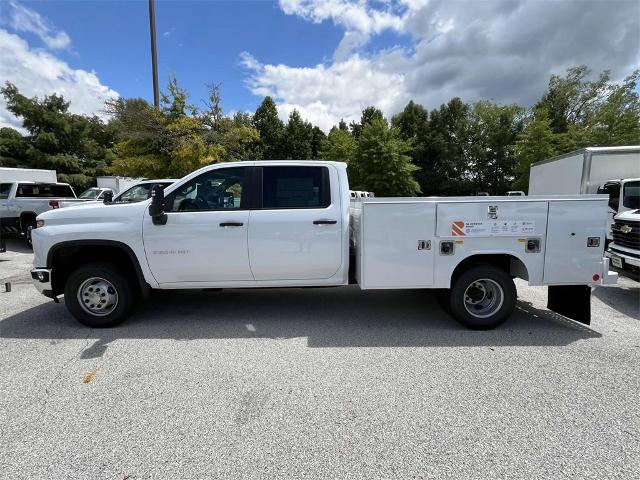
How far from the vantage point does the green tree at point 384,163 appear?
27391 mm

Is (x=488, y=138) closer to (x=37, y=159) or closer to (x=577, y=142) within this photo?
(x=577, y=142)

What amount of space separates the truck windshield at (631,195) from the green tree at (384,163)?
19.0 metres

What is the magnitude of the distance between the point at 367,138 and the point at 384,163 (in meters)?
2.39

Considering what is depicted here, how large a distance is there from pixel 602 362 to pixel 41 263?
6.42 m

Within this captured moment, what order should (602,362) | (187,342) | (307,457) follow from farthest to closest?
(187,342)
(602,362)
(307,457)

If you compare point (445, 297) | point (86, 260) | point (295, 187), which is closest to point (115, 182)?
point (86, 260)

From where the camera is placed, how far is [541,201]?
4.36 metres

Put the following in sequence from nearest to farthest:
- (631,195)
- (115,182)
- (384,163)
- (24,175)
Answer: (631,195), (24,175), (115,182), (384,163)

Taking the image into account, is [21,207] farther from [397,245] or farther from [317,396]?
[317,396]

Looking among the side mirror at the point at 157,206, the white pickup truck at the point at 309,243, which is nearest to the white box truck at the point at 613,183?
the white pickup truck at the point at 309,243

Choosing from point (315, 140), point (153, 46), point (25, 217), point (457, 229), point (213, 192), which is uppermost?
point (315, 140)

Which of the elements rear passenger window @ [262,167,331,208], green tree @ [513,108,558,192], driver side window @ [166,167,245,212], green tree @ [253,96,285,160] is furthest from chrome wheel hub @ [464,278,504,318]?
green tree @ [253,96,285,160]

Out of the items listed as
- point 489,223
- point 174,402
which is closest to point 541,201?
point 489,223

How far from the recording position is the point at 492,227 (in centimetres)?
438
